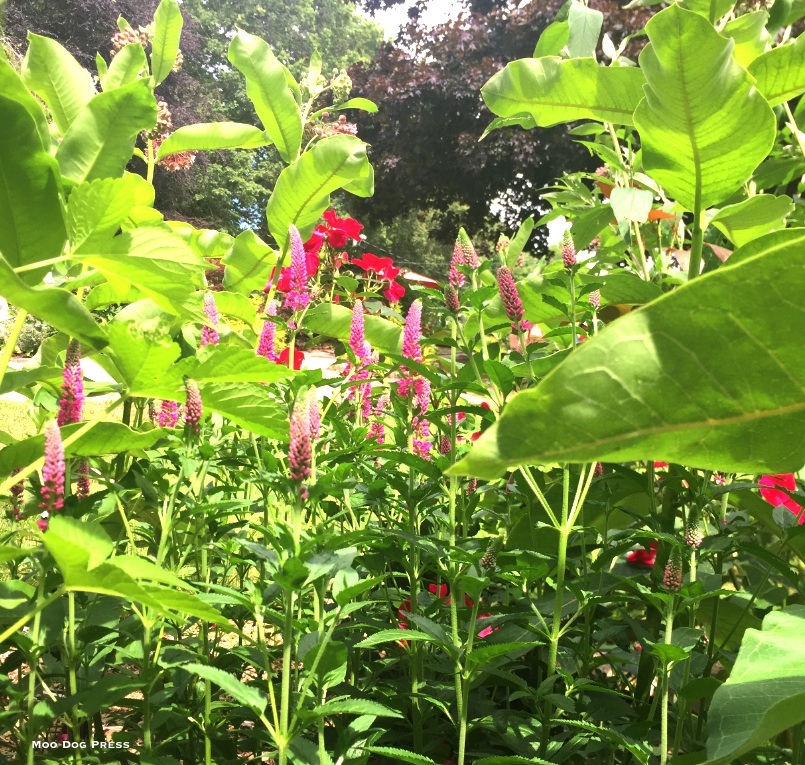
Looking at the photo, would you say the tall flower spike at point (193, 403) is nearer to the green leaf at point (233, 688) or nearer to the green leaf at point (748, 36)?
the green leaf at point (233, 688)

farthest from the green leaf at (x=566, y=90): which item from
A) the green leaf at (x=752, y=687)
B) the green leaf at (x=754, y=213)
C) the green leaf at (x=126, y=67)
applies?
the green leaf at (x=752, y=687)

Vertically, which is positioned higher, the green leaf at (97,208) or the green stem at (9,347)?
the green leaf at (97,208)

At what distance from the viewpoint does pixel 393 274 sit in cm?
270

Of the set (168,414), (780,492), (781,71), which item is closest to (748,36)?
(781,71)

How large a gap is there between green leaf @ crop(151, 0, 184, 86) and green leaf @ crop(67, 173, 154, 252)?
0.91m

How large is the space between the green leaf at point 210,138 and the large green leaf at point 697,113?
1035 mm

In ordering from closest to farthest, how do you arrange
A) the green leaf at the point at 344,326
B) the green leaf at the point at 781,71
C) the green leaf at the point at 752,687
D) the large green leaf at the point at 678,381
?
the large green leaf at the point at 678,381
the green leaf at the point at 752,687
the green leaf at the point at 781,71
the green leaf at the point at 344,326

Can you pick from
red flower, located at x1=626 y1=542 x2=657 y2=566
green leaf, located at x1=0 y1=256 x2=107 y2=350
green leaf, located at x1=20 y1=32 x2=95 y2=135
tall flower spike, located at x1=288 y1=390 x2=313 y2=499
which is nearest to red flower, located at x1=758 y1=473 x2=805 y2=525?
red flower, located at x1=626 y1=542 x2=657 y2=566

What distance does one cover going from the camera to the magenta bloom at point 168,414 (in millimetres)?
1426

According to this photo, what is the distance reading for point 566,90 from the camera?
43.5 inches

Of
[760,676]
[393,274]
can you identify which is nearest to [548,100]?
[760,676]

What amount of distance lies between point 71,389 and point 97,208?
255 mm

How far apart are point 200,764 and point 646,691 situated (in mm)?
746

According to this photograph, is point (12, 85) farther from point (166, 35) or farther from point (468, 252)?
point (166, 35)
